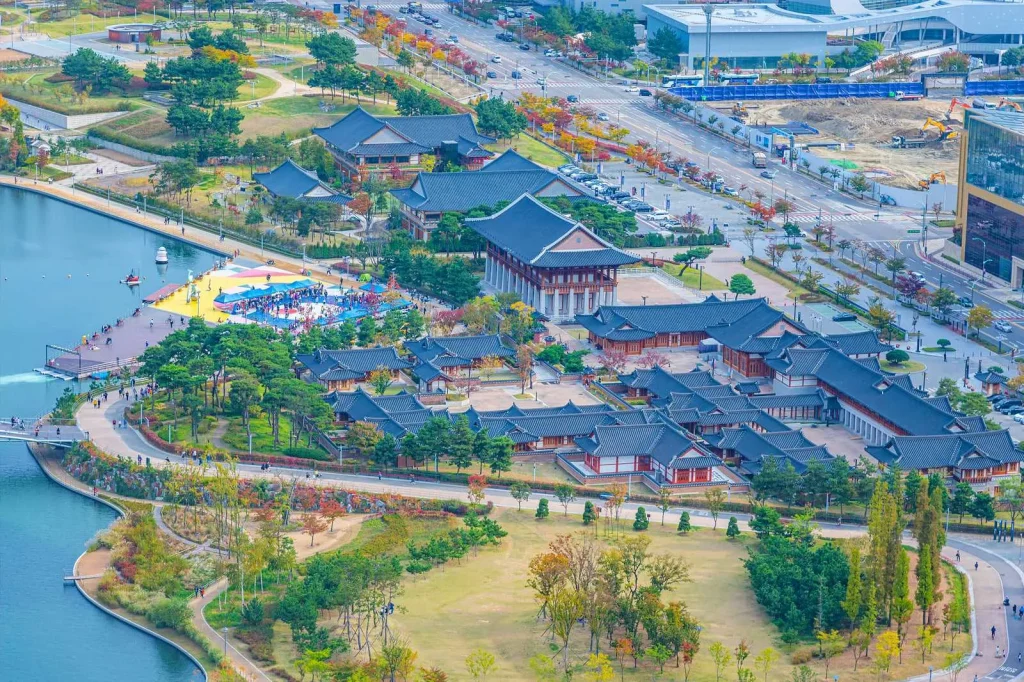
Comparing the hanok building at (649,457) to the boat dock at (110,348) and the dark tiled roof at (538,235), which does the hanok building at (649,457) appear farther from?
the boat dock at (110,348)

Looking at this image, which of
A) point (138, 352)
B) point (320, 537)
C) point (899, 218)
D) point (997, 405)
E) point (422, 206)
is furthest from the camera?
point (899, 218)

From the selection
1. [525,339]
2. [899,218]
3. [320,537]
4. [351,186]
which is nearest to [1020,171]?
[899,218]

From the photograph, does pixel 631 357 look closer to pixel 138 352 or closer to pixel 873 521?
pixel 138 352

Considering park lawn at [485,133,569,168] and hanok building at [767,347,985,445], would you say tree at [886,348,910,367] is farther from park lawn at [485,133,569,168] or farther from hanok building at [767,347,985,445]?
park lawn at [485,133,569,168]

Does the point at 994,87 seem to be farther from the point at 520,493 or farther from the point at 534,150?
the point at 520,493

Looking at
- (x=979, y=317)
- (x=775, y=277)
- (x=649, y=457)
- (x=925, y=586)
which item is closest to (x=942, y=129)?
(x=775, y=277)

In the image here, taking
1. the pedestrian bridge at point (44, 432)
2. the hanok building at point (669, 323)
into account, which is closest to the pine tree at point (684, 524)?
the hanok building at point (669, 323)

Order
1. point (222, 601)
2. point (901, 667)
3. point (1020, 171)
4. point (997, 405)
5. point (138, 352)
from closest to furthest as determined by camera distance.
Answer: point (901, 667) → point (222, 601) → point (997, 405) → point (138, 352) → point (1020, 171)
